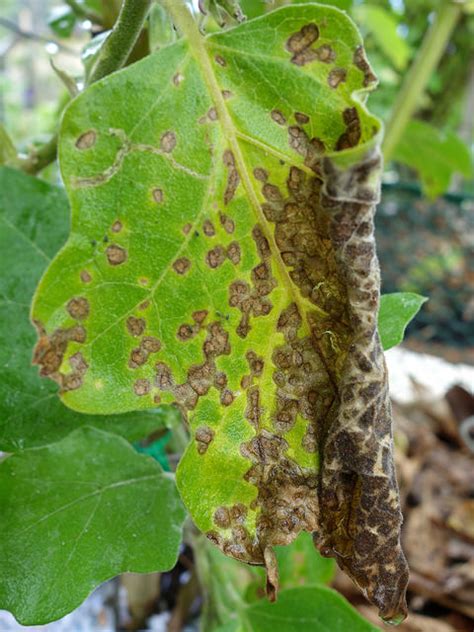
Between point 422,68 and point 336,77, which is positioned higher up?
point 336,77

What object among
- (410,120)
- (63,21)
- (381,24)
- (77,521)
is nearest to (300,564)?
(77,521)

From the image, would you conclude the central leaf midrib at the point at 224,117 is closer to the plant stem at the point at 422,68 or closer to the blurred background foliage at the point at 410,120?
the blurred background foliage at the point at 410,120

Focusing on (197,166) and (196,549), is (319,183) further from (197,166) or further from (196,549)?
(196,549)

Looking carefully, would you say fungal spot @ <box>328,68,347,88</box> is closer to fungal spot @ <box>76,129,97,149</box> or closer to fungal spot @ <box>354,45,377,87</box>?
fungal spot @ <box>354,45,377,87</box>

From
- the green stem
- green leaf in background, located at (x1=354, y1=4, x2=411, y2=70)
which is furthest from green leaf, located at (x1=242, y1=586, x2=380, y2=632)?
green leaf in background, located at (x1=354, y1=4, x2=411, y2=70)

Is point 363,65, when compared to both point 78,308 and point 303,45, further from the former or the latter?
point 78,308
